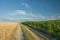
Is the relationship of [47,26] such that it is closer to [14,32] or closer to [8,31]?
[14,32]

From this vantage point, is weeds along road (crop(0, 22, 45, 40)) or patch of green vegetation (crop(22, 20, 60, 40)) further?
patch of green vegetation (crop(22, 20, 60, 40))

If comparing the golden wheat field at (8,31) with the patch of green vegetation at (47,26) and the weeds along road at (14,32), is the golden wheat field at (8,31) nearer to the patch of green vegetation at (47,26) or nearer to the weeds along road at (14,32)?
the weeds along road at (14,32)

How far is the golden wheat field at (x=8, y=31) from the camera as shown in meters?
5.69

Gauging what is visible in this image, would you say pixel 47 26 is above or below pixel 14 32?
above

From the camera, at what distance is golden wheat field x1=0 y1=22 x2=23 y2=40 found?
569 cm

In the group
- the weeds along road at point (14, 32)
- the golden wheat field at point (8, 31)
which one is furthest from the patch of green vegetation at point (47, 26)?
the golden wheat field at point (8, 31)

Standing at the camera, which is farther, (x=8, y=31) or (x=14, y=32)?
(x=14, y=32)

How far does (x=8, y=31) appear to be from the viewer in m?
5.98

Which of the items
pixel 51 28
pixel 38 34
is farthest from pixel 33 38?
pixel 51 28

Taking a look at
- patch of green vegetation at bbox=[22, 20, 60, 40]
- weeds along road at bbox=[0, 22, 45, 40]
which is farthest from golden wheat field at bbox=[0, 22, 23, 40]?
patch of green vegetation at bbox=[22, 20, 60, 40]

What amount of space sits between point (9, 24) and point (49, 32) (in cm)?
116

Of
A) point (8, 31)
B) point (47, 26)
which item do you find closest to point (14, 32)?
point (8, 31)

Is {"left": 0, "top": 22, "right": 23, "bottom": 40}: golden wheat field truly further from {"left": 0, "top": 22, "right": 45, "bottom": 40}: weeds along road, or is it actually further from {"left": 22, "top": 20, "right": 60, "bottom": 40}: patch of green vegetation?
{"left": 22, "top": 20, "right": 60, "bottom": 40}: patch of green vegetation

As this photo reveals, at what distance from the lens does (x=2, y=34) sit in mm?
5754
